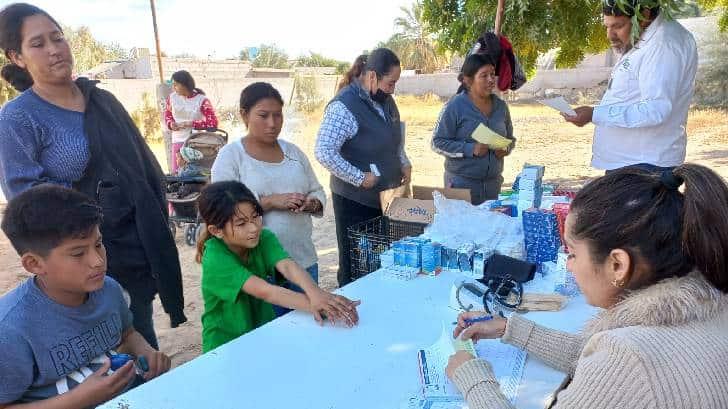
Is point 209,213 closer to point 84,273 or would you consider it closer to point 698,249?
point 84,273

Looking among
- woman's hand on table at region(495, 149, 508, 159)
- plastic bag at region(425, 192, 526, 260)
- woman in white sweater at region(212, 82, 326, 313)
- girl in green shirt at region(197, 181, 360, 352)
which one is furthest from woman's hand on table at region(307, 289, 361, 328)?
woman's hand on table at region(495, 149, 508, 159)

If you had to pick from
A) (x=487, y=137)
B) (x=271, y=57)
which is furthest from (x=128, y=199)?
(x=271, y=57)

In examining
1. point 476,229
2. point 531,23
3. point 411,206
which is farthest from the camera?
point 531,23

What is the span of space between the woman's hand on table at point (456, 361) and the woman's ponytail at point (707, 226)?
0.58m

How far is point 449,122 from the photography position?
3648 mm

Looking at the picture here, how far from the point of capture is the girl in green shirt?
191 cm

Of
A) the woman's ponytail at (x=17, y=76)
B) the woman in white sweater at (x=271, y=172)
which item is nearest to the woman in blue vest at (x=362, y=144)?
the woman in white sweater at (x=271, y=172)

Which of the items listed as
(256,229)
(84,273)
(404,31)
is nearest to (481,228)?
(256,229)

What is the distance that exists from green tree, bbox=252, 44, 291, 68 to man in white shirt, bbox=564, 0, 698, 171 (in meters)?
31.3

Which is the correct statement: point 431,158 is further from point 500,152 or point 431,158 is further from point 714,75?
point 714,75

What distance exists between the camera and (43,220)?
1582mm

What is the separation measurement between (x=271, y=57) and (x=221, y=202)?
33953mm

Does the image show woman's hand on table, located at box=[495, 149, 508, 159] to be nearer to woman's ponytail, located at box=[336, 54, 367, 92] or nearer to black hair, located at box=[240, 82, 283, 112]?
woman's ponytail, located at box=[336, 54, 367, 92]

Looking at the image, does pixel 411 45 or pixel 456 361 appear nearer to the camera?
pixel 456 361
